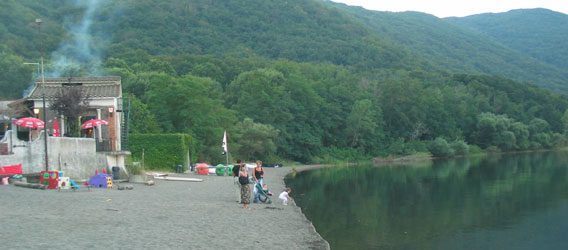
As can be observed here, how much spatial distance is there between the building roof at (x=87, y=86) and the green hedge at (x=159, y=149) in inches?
243

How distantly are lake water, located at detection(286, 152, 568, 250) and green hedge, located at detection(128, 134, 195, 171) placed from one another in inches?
384

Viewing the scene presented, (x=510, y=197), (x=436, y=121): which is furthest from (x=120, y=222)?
(x=436, y=121)

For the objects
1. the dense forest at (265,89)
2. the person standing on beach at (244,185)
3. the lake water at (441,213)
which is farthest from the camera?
the dense forest at (265,89)

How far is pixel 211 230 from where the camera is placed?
52.2 feet

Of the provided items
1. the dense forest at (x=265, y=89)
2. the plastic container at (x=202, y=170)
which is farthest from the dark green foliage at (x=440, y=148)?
the plastic container at (x=202, y=170)

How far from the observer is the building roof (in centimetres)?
3472

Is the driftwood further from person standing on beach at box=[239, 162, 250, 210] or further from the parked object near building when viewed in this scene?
person standing on beach at box=[239, 162, 250, 210]

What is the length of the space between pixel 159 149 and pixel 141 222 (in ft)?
84.5

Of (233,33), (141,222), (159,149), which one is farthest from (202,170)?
(233,33)

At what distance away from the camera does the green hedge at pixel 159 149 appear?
41188 millimetres

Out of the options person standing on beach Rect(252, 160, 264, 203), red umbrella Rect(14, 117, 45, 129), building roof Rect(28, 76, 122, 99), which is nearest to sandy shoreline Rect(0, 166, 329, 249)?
person standing on beach Rect(252, 160, 264, 203)

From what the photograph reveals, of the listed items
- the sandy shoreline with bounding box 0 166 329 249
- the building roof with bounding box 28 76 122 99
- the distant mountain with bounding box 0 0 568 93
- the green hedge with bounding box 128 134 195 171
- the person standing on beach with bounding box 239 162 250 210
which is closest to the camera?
the sandy shoreline with bounding box 0 166 329 249

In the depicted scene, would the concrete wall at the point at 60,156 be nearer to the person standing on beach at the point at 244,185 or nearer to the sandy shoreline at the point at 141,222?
the sandy shoreline at the point at 141,222

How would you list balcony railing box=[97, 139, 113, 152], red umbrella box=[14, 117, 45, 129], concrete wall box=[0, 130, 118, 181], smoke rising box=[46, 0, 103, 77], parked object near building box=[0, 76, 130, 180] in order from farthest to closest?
smoke rising box=[46, 0, 103, 77] < balcony railing box=[97, 139, 113, 152] < red umbrella box=[14, 117, 45, 129] < parked object near building box=[0, 76, 130, 180] < concrete wall box=[0, 130, 118, 181]
